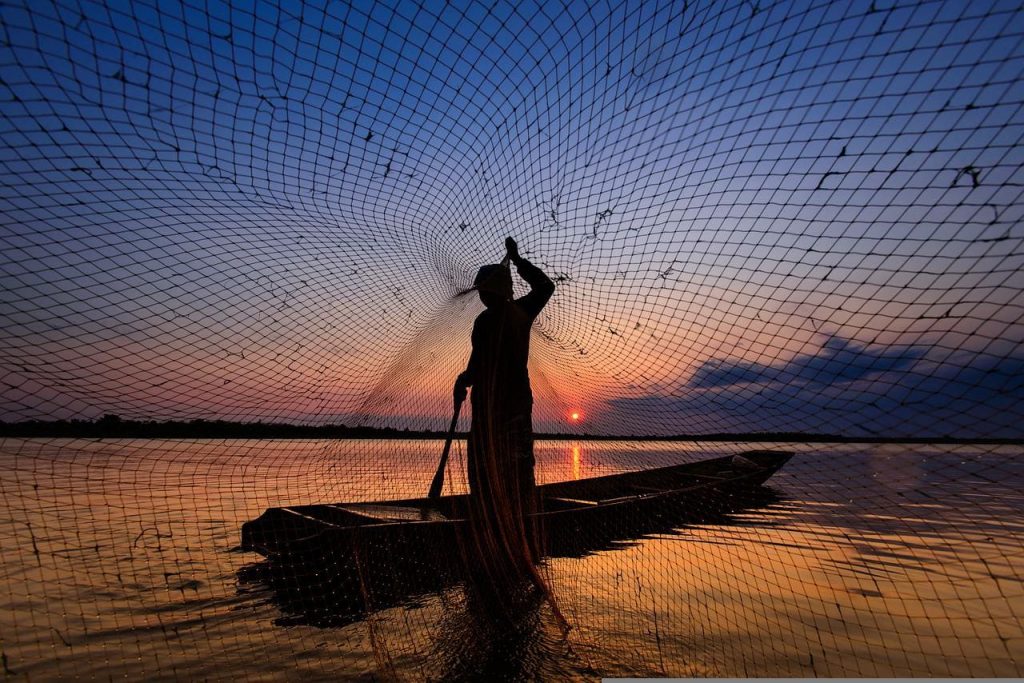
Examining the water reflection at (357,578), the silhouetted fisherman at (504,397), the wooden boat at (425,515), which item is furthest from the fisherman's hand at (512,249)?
the water reflection at (357,578)

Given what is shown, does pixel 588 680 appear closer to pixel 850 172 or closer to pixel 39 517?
pixel 850 172

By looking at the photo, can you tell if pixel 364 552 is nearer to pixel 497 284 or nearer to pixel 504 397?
pixel 504 397

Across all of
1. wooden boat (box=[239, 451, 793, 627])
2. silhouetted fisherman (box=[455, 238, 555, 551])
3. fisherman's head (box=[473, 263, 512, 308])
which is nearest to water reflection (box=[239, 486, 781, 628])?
wooden boat (box=[239, 451, 793, 627])

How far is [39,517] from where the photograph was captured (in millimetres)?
7543

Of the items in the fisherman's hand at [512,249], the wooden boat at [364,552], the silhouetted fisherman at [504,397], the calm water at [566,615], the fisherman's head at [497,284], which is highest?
the fisherman's hand at [512,249]

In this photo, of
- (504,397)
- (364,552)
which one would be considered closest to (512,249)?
(504,397)

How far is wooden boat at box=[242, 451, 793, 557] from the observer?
4.34 metres

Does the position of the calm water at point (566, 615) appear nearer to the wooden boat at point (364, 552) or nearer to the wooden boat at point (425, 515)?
the wooden boat at point (364, 552)

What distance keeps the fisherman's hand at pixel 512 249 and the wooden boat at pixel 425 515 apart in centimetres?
253

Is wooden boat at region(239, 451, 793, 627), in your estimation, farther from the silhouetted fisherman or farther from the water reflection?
the silhouetted fisherman

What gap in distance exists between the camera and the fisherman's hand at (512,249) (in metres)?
5.09

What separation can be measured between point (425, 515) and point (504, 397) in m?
1.85

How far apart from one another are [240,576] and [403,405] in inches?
129

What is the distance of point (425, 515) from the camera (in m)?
5.97
